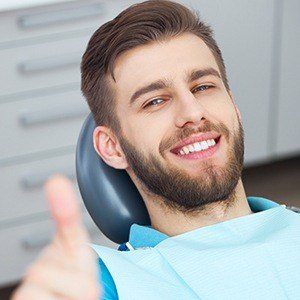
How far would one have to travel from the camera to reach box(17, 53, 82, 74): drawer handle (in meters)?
2.33

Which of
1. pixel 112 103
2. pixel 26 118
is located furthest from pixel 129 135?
pixel 26 118

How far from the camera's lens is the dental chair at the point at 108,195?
1577 mm

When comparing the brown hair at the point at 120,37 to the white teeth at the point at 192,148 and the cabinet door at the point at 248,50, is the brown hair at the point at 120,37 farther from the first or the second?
the cabinet door at the point at 248,50

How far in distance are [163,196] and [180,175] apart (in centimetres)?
6

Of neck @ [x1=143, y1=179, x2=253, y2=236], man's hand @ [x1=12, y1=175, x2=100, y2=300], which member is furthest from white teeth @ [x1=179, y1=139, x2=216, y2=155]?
man's hand @ [x1=12, y1=175, x2=100, y2=300]

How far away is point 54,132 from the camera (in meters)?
2.42

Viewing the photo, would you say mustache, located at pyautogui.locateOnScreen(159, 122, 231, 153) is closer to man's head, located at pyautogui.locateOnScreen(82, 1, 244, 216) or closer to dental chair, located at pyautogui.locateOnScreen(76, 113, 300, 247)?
man's head, located at pyautogui.locateOnScreen(82, 1, 244, 216)

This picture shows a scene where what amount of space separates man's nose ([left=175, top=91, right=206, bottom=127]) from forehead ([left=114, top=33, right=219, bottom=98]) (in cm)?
4

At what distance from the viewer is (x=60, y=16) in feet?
7.63

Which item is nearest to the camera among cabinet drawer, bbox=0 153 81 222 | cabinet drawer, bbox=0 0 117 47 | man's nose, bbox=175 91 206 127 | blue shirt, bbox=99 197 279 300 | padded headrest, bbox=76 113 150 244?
blue shirt, bbox=99 197 279 300

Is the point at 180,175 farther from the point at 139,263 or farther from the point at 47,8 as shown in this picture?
the point at 47,8

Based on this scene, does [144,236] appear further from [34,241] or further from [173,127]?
[34,241]

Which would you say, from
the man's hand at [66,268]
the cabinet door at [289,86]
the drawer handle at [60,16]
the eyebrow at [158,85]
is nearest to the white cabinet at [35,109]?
the drawer handle at [60,16]

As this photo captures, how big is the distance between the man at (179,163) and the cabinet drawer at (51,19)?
771 millimetres
